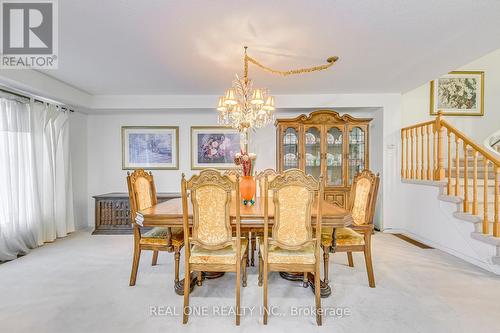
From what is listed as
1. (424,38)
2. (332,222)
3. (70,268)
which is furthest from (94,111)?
(424,38)

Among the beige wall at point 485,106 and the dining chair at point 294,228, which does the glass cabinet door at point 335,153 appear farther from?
the dining chair at point 294,228

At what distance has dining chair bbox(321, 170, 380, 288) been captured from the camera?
87.4 inches

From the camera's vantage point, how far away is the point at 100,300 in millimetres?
2074

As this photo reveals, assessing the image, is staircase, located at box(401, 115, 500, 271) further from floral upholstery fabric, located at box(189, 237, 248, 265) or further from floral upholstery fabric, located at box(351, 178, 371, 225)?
floral upholstery fabric, located at box(189, 237, 248, 265)

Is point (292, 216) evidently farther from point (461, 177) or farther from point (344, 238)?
point (461, 177)

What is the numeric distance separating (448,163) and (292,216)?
2.73m

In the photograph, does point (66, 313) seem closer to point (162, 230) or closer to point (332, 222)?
point (162, 230)

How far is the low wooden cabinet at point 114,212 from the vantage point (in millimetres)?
4117

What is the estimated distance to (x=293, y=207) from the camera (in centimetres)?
181

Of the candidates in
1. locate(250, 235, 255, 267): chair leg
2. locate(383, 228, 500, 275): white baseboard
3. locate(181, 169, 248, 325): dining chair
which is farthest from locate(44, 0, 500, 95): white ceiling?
locate(383, 228, 500, 275): white baseboard

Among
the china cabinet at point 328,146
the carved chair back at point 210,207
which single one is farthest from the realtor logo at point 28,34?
the china cabinet at point 328,146

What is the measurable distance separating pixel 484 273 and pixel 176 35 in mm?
3781

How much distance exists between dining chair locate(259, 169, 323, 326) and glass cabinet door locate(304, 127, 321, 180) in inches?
99.8

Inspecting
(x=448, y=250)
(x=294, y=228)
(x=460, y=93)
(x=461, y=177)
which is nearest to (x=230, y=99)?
(x=294, y=228)
